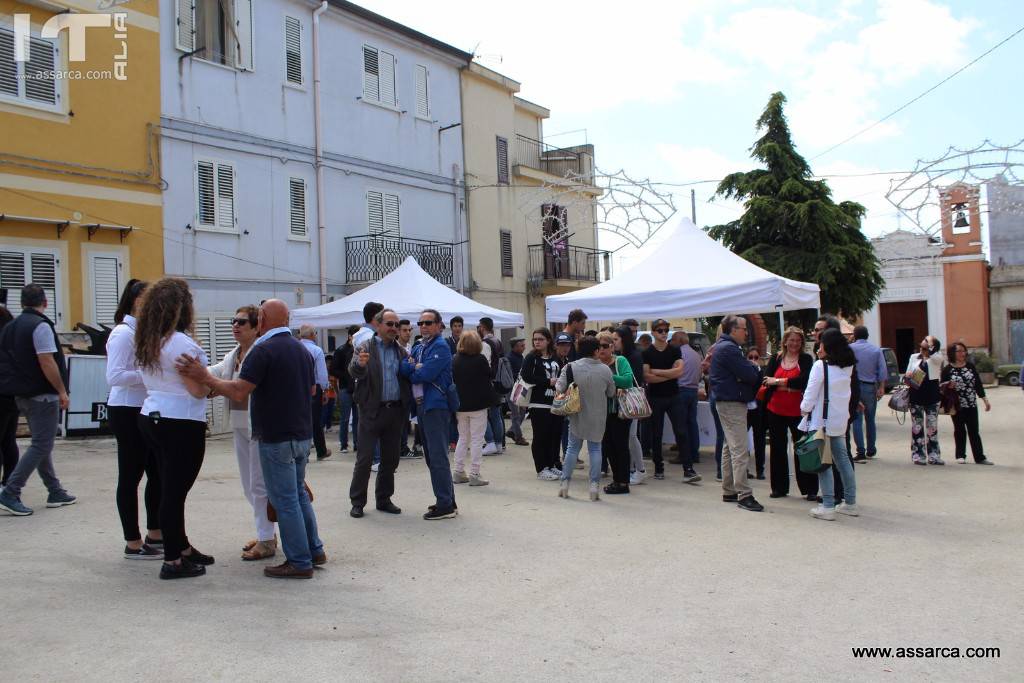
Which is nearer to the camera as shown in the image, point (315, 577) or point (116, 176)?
point (315, 577)

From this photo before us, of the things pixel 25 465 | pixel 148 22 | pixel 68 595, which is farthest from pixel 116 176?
pixel 68 595

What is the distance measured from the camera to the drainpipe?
19203mm

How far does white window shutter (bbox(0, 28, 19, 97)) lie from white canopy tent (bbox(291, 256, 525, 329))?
19.2ft

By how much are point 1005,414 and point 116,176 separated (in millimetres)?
17650

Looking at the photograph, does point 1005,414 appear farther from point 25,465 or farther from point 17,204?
point 17,204

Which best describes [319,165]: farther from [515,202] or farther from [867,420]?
[867,420]

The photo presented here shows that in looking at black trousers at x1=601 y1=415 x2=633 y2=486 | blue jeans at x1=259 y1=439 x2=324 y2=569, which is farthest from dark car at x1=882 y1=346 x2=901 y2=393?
blue jeans at x1=259 y1=439 x2=324 y2=569

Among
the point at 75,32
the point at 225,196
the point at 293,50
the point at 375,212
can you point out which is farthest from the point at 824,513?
the point at 293,50

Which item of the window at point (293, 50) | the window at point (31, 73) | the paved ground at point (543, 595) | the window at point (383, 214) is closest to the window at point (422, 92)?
the window at point (383, 214)

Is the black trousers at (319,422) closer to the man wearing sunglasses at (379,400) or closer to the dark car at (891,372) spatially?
the man wearing sunglasses at (379,400)

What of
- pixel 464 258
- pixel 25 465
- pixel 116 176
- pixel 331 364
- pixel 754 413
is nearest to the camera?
pixel 25 465

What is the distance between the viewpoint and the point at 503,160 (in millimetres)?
25906

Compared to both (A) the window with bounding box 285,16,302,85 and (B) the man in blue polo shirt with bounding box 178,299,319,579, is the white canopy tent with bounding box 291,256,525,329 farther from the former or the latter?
(B) the man in blue polo shirt with bounding box 178,299,319,579

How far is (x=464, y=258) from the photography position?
24219 millimetres
